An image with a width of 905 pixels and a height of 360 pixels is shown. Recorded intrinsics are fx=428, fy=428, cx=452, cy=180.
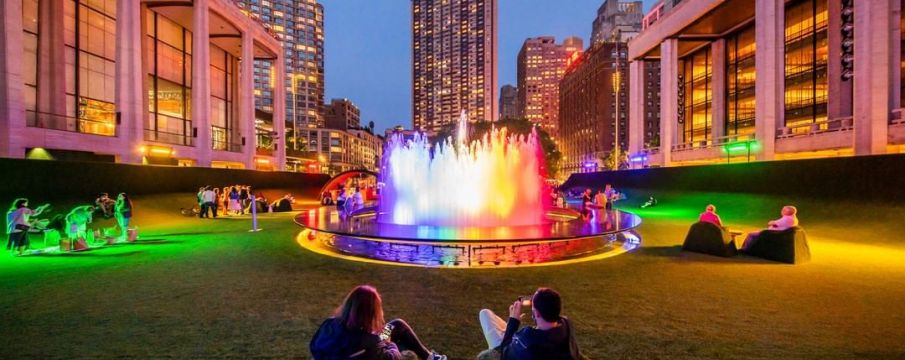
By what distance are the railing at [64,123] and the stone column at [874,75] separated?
4945 centimetres

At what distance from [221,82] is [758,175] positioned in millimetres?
52647

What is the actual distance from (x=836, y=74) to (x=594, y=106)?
105 metres

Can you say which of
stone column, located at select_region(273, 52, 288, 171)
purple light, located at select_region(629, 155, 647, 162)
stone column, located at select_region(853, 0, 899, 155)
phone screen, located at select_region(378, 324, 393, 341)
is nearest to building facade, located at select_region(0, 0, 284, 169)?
stone column, located at select_region(273, 52, 288, 171)

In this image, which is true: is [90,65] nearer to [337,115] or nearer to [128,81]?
[128,81]

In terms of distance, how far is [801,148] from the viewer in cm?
3231

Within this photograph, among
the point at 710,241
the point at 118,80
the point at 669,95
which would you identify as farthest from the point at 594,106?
the point at 710,241

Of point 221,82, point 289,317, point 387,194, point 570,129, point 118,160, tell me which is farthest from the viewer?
point 570,129

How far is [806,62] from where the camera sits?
42.3 metres

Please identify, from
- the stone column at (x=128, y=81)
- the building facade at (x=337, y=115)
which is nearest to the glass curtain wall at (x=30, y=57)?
the stone column at (x=128, y=81)

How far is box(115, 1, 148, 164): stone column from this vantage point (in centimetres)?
3020

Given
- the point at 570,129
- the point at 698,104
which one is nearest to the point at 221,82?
the point at 698,104

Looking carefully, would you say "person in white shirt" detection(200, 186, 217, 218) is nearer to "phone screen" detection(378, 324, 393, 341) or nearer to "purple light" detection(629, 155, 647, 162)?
"phone screen" detection(378, 324, 393, 341)

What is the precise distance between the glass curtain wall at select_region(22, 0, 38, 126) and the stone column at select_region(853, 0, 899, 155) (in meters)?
51.9

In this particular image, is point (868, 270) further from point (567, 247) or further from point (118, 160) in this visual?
point (118, 160)
